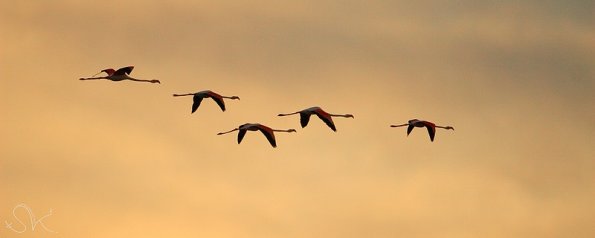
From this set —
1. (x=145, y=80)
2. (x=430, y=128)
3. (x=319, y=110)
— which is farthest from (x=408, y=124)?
(x=145, y=80)

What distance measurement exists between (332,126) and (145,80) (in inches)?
507

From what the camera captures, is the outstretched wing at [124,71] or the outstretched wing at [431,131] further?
the outstretched wing at [431,131]

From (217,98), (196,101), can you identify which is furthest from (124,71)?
(217,98)

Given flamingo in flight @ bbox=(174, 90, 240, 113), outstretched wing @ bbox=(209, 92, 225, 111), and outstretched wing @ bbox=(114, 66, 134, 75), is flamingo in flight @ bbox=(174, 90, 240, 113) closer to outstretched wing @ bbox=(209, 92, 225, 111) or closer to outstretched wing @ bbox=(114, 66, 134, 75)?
outstretched wing @ bbox=(209, 92, 225, 111)

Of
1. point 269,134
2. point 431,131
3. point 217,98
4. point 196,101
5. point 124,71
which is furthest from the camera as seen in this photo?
point 431,131

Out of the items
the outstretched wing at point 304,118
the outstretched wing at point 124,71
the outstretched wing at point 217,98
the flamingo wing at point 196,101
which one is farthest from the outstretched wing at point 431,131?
the outstretched wing at point 124,71

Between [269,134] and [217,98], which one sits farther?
[269,134]

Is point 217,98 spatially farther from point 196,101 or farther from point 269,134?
point 269,134

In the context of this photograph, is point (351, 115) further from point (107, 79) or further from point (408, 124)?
point (107, 79)

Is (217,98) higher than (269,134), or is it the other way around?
(217,98)

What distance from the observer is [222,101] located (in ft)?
289

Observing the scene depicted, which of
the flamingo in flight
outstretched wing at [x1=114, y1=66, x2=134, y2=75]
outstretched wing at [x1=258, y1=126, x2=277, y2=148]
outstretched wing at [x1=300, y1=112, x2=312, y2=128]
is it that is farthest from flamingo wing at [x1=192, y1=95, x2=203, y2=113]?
outstretched wing at [x1=300, y1=112, x2=312, y2=128]

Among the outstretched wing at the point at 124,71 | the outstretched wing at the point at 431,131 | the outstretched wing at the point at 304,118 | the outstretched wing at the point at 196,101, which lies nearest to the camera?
the outstretched wing at the point at 304,118

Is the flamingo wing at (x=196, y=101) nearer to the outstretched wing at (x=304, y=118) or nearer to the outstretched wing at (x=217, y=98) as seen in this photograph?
the outstretched wing at (x=217, y=98)
